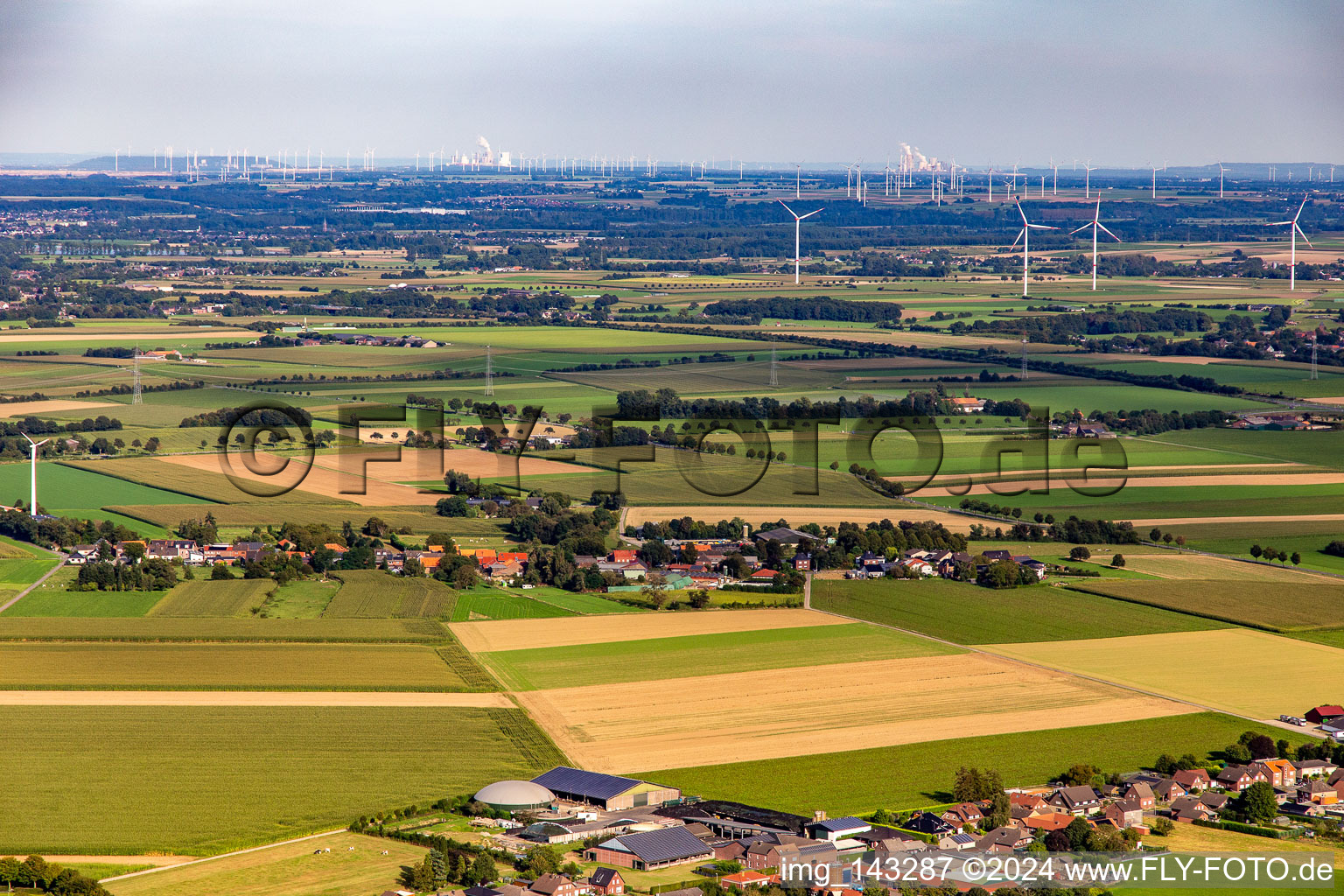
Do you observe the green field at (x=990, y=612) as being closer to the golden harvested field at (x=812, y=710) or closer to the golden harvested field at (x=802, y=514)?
the golden harvested field at (x=812, y=710)

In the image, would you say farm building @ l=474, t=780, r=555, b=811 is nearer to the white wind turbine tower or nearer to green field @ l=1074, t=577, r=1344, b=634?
green field @ l=1074, t=577, r=1344, b=634

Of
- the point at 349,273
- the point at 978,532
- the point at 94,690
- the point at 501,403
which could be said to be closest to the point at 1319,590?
the point at 978,532

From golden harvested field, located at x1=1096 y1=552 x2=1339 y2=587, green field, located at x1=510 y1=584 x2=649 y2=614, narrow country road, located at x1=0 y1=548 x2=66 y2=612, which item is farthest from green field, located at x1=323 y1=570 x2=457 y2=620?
golden harvested field, located at x1=1096 y1=552 x2=1339 y2=587

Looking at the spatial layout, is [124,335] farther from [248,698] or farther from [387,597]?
[248,698]

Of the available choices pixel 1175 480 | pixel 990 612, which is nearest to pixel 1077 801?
pixel 990 612

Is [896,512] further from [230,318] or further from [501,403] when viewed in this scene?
[230,318]

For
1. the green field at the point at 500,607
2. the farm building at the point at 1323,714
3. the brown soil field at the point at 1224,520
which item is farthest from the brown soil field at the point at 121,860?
the brown soil field at the point at 1224,520
